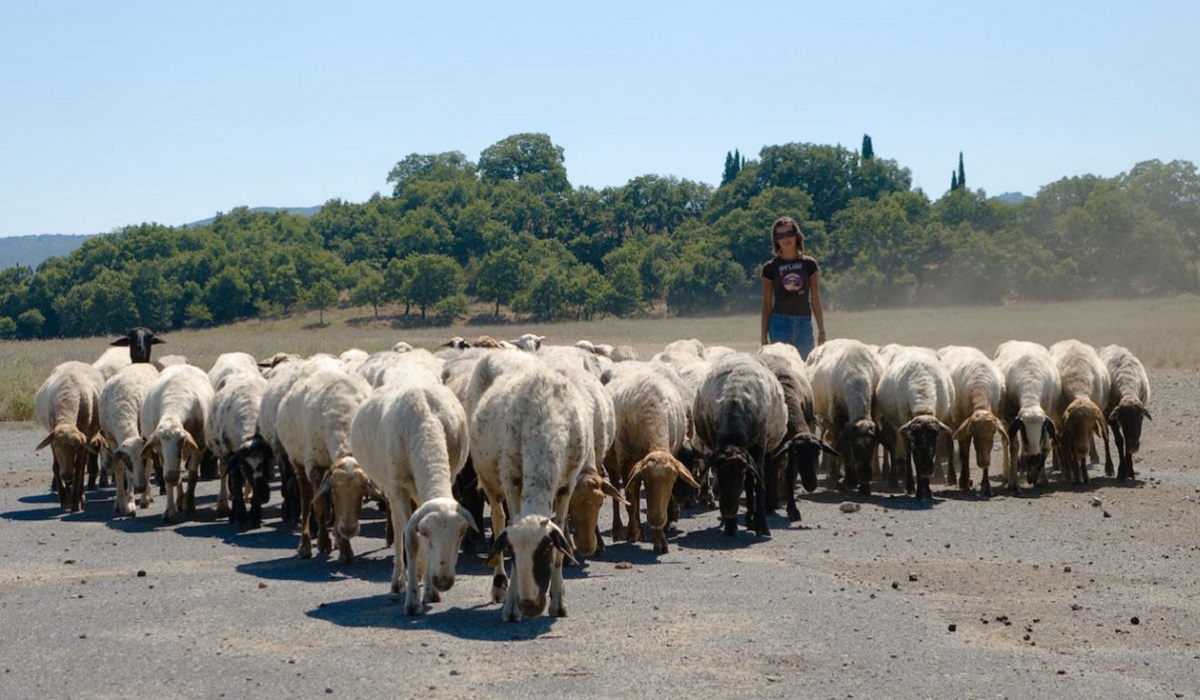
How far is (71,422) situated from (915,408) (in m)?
10.7

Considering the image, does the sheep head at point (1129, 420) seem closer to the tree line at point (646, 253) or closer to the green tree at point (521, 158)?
the tree line at point (646, 253)

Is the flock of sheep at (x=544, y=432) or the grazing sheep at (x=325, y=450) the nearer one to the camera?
the flock of sheep at (x=544, y=432)

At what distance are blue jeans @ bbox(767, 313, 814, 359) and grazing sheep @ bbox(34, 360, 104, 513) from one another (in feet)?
30.2

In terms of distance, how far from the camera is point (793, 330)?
19.1 m

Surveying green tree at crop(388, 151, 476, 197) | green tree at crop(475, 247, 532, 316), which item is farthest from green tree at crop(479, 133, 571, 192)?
green tree at crop(475, 247, 532, 316)

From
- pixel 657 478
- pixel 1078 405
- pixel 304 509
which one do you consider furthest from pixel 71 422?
pixel 1078 405

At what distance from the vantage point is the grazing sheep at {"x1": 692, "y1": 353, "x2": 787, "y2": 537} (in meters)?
13.8

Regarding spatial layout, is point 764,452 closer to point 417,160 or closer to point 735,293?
point 735,293

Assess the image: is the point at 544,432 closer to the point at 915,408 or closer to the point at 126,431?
the point at 915,408

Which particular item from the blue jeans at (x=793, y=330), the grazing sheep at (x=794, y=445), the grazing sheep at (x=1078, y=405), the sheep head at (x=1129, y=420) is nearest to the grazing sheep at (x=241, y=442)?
the grazing sheep at (x=794, y=445)

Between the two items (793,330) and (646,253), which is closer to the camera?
(793,330)

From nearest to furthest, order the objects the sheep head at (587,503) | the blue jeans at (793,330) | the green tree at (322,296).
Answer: the sheep head at (587,503), the blue jeans at (793,330), the green tree at (322,296)

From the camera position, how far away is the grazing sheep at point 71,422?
16.8 meters

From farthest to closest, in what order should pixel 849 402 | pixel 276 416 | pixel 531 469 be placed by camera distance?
pixel 849 402, pixel 276 416, pixel 531 469
